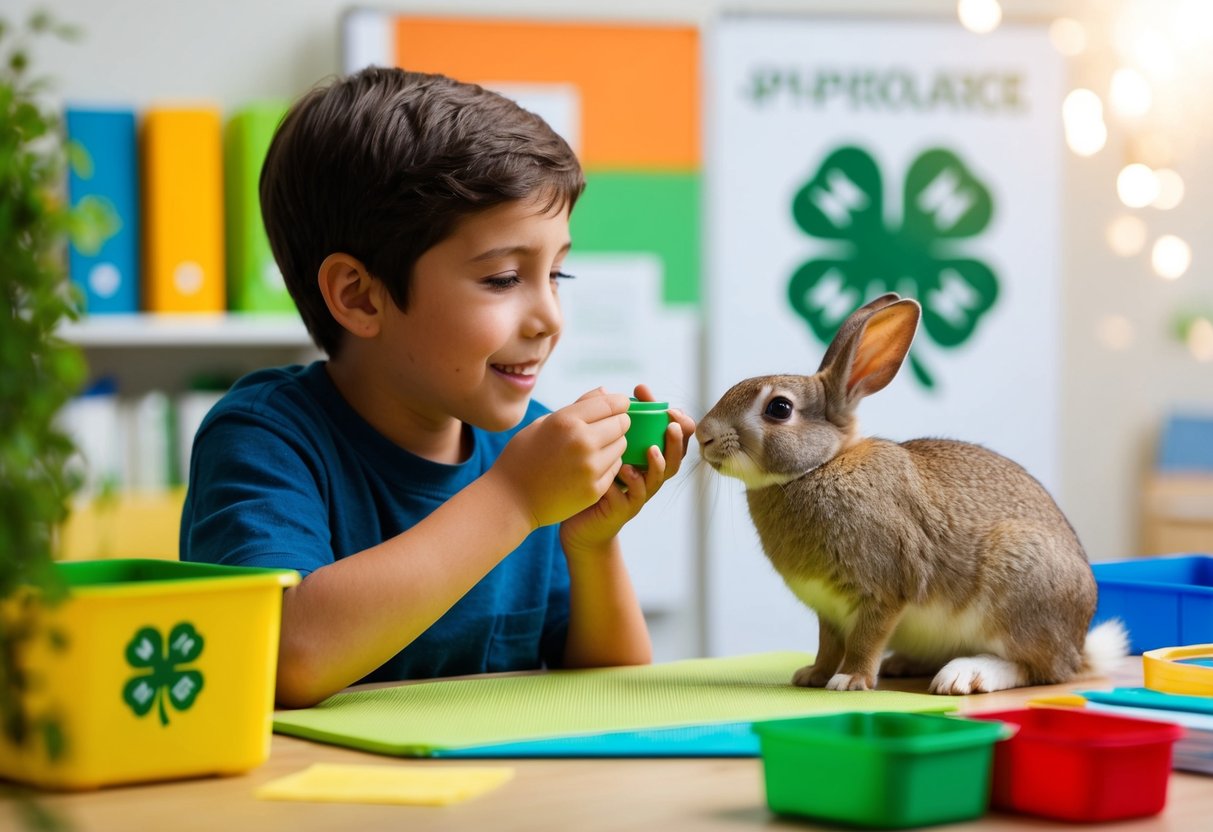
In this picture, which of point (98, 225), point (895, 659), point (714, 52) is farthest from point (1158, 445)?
point (98, 225)

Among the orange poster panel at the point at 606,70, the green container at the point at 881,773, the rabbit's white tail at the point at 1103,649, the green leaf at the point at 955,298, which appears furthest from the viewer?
the green leaf at the point at 955,298

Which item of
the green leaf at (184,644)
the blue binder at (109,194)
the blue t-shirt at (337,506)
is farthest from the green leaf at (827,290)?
the green leaf at (184,644)

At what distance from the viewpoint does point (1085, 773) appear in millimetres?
704

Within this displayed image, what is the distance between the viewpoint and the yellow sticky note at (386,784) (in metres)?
0.75

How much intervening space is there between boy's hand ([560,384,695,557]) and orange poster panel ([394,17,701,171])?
74.4 inches

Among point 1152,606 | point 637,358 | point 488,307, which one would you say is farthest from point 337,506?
point 637,358

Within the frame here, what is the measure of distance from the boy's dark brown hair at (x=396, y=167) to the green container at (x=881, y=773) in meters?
0.70

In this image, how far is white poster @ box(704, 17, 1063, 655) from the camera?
3182mm

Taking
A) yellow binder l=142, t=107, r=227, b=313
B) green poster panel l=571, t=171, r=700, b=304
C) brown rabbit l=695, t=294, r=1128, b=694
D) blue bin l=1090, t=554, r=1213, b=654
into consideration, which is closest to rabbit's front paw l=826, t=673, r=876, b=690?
brown rabbit l=695, t=294, r=1128, b=694

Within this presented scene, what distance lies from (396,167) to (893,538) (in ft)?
1.90

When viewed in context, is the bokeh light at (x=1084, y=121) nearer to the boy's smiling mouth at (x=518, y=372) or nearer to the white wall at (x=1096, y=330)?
the white wall at (x=1096, y=330)

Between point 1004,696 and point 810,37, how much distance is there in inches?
95.4

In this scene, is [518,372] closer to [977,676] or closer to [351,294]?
[351,294]

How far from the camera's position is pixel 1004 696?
106 cm
